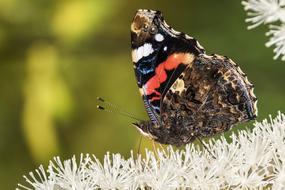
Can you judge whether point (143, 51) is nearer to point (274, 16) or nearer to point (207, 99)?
point (207, 99)

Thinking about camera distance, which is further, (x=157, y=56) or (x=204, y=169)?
(x=157, y=56)

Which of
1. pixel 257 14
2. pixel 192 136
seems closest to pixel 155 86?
pixel 192 136

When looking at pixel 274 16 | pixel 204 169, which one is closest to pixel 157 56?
pixel 204 169

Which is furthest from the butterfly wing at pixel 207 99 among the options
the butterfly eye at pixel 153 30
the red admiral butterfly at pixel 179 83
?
the butterfly eye at pixel 153 30

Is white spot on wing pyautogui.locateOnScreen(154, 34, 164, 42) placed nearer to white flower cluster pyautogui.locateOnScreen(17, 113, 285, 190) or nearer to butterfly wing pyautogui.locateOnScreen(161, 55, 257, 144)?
butterfly wing pyautogui.locateOnScreen(161, 55, 257, 144)

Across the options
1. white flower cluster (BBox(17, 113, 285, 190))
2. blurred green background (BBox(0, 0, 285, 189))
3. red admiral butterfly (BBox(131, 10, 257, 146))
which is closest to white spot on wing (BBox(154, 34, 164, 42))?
red admiral butterfly (BBox(131, 10, 257, 146))

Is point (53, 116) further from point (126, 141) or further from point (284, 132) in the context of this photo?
point (284, 132)
